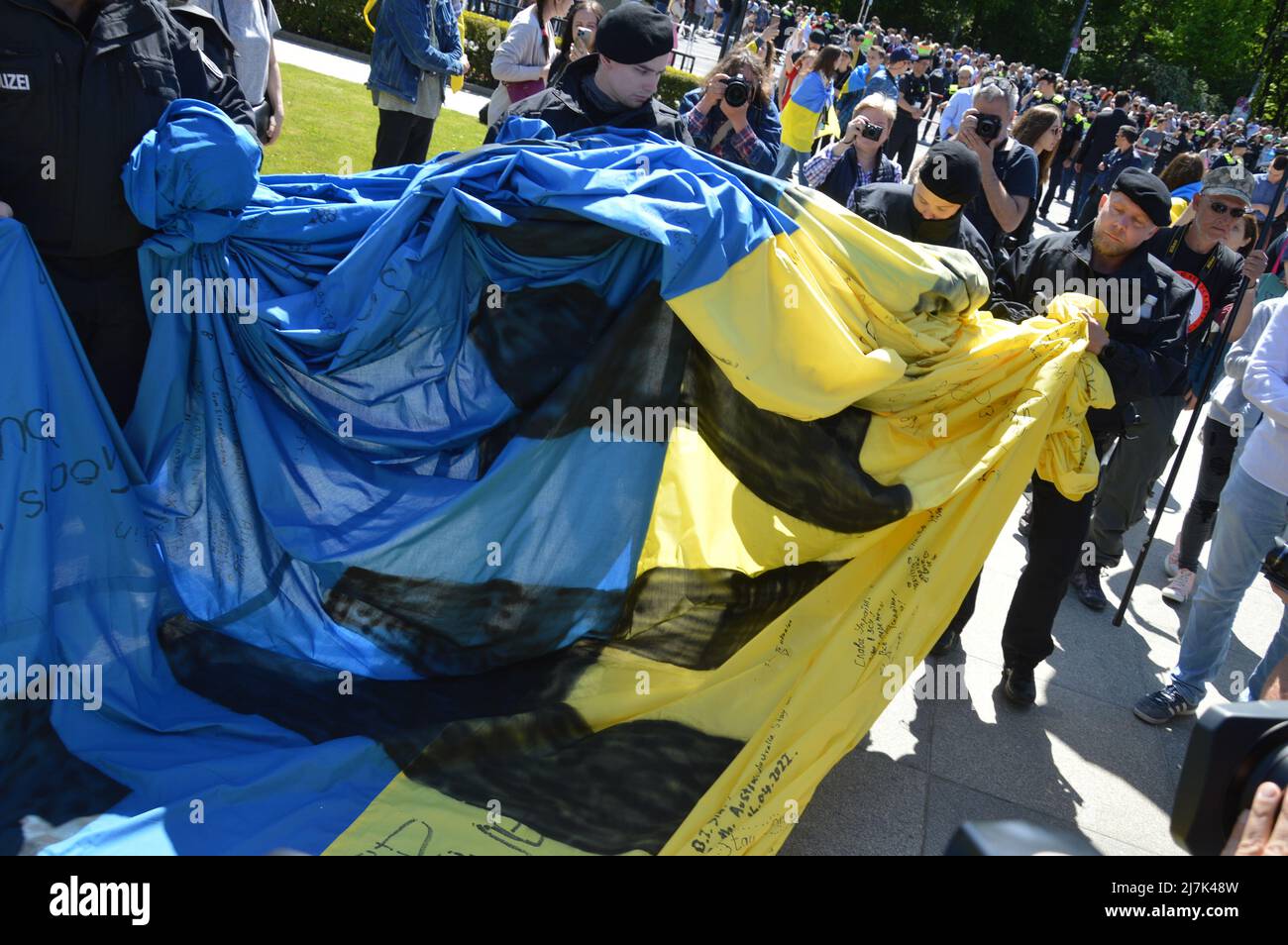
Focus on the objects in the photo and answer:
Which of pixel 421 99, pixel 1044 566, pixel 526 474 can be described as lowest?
pixel 1044 566

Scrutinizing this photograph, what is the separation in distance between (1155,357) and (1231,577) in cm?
99

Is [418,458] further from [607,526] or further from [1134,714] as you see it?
[1134,714]

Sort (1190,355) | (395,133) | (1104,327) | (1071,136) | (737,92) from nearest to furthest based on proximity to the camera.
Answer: (1104,327) < (1190,355) < (737,92) < (395,133) < (1071,136)

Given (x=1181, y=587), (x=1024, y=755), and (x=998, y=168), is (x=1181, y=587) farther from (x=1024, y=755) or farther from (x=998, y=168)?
(x=998, y=168)

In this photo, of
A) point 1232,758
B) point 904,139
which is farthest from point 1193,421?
point 904,139

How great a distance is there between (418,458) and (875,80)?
1179 cm

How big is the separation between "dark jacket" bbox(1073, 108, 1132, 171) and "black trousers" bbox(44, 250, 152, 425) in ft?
50.2

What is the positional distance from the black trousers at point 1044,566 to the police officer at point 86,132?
3.49m

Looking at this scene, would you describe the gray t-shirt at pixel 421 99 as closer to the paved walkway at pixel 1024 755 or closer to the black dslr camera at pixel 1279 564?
the paved walkway at pixel 1024 755

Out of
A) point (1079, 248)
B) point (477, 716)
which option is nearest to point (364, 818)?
point (477, 716)

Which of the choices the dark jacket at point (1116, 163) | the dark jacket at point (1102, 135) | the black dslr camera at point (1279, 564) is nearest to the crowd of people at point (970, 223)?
the black dslr camera at point (1279, 564)

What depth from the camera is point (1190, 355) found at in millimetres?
5484

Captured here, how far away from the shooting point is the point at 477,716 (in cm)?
338

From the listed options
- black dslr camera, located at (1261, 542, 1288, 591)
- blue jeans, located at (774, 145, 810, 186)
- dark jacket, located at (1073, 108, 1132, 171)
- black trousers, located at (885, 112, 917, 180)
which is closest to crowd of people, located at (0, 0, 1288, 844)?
black dslr camera, located at (1261, 542, 1288, 591)
